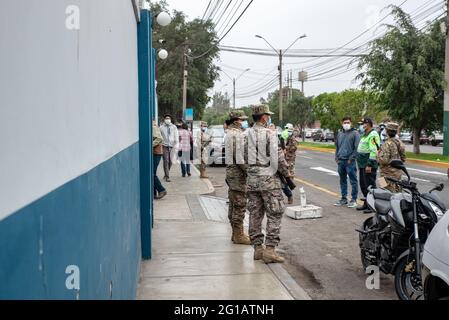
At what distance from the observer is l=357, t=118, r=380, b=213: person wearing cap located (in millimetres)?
9641

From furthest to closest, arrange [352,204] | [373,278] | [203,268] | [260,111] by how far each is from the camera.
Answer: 1. [352,204]
2. [260,111]
3. [203,268]
4. [373,278]

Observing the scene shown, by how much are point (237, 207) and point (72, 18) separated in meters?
5.64

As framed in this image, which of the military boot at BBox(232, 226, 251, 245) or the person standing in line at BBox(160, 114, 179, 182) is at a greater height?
the person standing in line at BBox(160, 114, 179, 182)

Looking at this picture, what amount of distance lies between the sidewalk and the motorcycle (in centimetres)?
92

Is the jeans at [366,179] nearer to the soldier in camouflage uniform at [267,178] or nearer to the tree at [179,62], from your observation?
the soldier in camouflage uniform at [267,178]

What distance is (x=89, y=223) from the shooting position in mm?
2109

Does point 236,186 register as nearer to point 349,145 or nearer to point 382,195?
point 382,195

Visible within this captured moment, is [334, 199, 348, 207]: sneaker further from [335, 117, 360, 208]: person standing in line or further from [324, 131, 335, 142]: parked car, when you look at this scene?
[324, 131, 335, 142]: parked car

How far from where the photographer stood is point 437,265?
10.5 feet

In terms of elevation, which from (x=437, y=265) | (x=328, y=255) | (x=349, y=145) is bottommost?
(x=328, y=255)

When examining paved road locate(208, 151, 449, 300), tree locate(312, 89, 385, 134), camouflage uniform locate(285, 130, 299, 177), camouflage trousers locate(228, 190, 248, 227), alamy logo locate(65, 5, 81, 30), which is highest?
tree locate(312, 89, 385, 134)

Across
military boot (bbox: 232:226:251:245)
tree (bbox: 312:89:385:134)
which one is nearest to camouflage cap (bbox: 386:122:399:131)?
military boot (bbox: 232:226:251:245)

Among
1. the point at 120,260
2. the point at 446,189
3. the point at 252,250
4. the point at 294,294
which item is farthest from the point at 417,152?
the point at 120,260

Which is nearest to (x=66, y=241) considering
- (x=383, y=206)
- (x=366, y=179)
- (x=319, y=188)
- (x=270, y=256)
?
(x=383, y=206)
